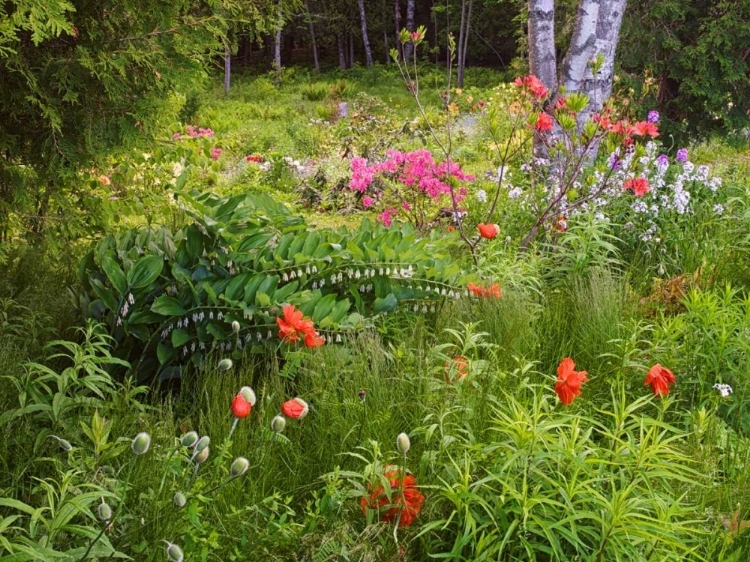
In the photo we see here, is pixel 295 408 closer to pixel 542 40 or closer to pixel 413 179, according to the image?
pixel 413 179

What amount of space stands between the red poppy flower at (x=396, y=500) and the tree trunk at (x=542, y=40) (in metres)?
4.38

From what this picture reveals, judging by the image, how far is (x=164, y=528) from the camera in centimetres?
179

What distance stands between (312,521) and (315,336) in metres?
0.78

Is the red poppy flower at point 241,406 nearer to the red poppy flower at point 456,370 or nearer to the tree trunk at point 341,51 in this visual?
the red poppy flower at point 456,370

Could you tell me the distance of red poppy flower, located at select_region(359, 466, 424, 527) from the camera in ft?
6.06

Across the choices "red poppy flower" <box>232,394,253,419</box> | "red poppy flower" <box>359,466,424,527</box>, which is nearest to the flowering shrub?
"red poppy flower" <box>359,466,424,527</box>

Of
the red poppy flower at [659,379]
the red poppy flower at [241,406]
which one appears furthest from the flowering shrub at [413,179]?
the red poppy flower at [241,406]

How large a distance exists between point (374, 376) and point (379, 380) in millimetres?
28

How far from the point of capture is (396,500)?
6.17 ft

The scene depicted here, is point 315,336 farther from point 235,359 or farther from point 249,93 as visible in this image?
point 249,93

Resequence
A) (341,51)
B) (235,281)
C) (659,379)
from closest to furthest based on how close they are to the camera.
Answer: (659,379)
(235,281)
(341,51)

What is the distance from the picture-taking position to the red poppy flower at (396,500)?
1.85 meters

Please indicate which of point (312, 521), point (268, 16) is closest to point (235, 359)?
point (312, 521)

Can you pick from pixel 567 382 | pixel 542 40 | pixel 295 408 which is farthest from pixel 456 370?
pixel 542 40
